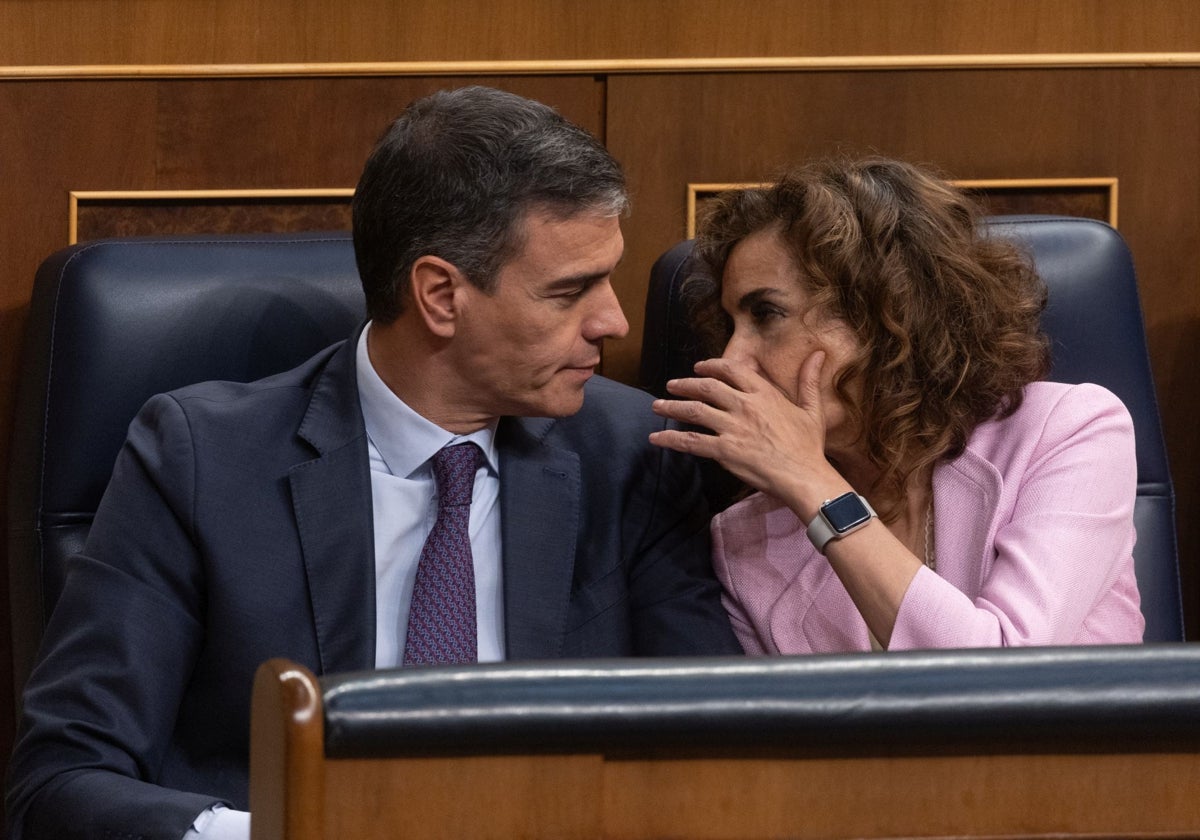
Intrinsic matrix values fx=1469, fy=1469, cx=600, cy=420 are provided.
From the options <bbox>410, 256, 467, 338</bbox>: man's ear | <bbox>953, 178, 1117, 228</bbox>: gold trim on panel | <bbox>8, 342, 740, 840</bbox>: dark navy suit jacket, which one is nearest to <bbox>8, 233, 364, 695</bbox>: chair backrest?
<bbox>8, 342, 740, 840</bbox>: dark navy suit jacket

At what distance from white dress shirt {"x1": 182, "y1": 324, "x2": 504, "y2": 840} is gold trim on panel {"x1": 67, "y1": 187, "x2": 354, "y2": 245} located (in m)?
0.46

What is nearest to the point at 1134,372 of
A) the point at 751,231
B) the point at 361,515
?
the point at 751,231

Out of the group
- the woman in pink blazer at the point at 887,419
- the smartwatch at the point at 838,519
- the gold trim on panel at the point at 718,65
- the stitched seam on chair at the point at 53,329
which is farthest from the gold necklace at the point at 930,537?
the stitched seam on chair at the point at 53,329

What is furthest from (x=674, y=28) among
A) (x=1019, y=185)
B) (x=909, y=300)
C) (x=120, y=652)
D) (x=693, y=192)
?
(x=120, y=652)

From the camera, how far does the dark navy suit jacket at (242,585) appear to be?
4.01 ft

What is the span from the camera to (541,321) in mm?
1340

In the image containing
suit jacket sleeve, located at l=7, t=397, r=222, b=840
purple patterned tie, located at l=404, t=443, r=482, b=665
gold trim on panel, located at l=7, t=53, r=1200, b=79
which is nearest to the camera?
suit jacket sleeve, located at l=7, t=397, r=222, b=840

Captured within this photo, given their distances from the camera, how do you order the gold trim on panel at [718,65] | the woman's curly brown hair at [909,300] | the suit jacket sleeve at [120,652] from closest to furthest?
1. the suit jacket sleeve at [120,652]
2. the woman's curly brown hair at [909,300]
3. the gold trim on panel at [718,65]

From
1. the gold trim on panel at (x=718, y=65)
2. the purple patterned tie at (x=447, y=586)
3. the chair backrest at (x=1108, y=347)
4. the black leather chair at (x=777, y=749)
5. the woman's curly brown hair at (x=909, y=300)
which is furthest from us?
the gold trim on panel at (x=718, y=65)

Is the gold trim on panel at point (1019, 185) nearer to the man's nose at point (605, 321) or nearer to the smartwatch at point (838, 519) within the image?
the man's nose at point (605, 321)

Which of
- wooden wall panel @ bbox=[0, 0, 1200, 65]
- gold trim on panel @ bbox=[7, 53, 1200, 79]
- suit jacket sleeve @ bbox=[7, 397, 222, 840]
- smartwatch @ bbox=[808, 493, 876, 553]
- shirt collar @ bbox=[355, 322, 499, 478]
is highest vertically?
wooden wall panel @ bbox=[0, 0, 1200, 65]

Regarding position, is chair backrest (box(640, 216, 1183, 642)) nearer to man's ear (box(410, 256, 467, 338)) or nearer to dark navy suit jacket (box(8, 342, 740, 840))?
dark navy suit jacket (box(8, 342, 740, 840))

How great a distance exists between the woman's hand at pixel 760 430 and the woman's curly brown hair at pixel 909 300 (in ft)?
0.19

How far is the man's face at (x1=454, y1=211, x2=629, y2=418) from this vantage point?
1.34m
